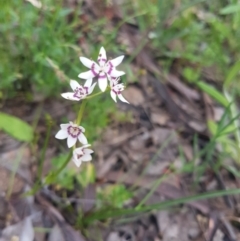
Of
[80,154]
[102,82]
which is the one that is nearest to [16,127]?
[80,154]

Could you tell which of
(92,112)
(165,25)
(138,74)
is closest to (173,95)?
(138,74)

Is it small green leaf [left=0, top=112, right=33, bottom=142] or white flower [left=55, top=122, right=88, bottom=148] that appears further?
small green leaf [left=0, top=112, right=33, bottom=142]

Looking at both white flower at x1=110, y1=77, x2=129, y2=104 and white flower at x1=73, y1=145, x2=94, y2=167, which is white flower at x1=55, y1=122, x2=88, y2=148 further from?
white flower at x1=110, y1=77, x2=129, y2=104

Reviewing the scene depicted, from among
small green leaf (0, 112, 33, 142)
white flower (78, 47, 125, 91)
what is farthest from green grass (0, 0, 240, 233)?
white flower (78, 47, 125, 91)

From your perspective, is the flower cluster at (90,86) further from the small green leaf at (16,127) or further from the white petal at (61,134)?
the small green leaf at (16,127)

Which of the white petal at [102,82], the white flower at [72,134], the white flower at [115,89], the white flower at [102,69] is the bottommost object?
the white flower at [72,134]

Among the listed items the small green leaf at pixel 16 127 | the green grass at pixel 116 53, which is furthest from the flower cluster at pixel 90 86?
the small green leaf at pixel 16 127

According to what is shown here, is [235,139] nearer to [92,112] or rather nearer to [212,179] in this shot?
[212,179]

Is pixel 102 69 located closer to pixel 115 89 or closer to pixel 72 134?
pixel 115 89

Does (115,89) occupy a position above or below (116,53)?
below
